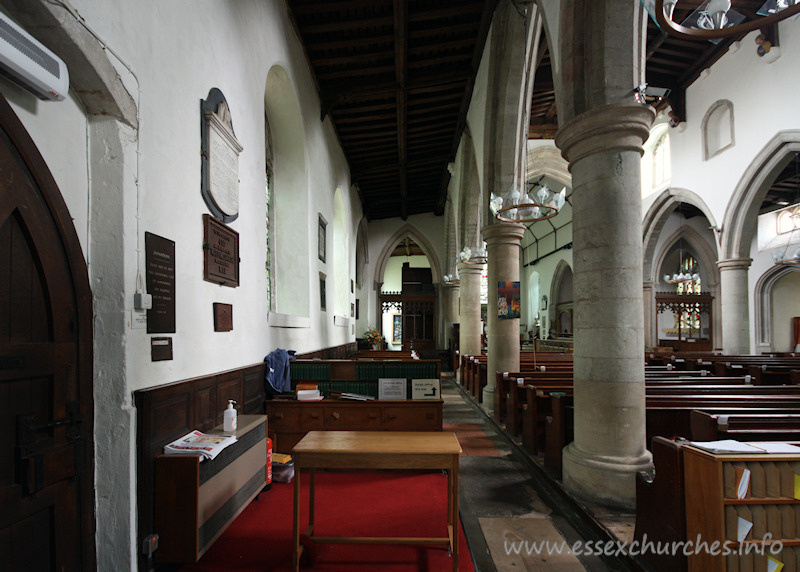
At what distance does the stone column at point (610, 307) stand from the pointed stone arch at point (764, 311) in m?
12.7

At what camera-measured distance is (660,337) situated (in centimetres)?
1706

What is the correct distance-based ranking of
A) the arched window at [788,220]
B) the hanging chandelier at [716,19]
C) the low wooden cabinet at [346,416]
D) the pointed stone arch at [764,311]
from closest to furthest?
1. the hanging chandelier at [716,19]
2. the low wooden cabinet at [346,416]
3. the arched window at [788,220]
4. the pointed stone arch at [764,311]

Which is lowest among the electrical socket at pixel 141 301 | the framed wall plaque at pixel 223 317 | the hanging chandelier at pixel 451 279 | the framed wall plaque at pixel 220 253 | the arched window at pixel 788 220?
the framed wall plaque at pixel 223 317

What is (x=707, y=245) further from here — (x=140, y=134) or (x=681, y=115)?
(x=140, y=134)

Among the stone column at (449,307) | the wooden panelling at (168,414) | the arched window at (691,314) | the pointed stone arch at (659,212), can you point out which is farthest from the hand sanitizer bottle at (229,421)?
the arched window at (691,314)

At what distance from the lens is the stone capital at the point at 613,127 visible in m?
3.23

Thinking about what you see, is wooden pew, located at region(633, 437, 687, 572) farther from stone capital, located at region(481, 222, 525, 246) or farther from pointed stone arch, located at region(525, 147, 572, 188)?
pointed stone arch, located at region(525, 147, 572, 188)

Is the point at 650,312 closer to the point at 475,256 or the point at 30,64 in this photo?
the point at 475,256

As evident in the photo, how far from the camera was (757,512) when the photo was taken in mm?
1949

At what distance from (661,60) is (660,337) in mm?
10728

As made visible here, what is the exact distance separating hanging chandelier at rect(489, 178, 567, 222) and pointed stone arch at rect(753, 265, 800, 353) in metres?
10.8

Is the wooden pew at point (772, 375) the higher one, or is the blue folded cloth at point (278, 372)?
the blue folded cloth at point (278, 372)

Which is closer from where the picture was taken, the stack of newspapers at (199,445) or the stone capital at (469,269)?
the stack of newspapers at (199,445)

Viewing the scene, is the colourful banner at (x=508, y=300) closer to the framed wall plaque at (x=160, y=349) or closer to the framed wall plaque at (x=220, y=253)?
the framed wall plaque at (x=220, y=253)
